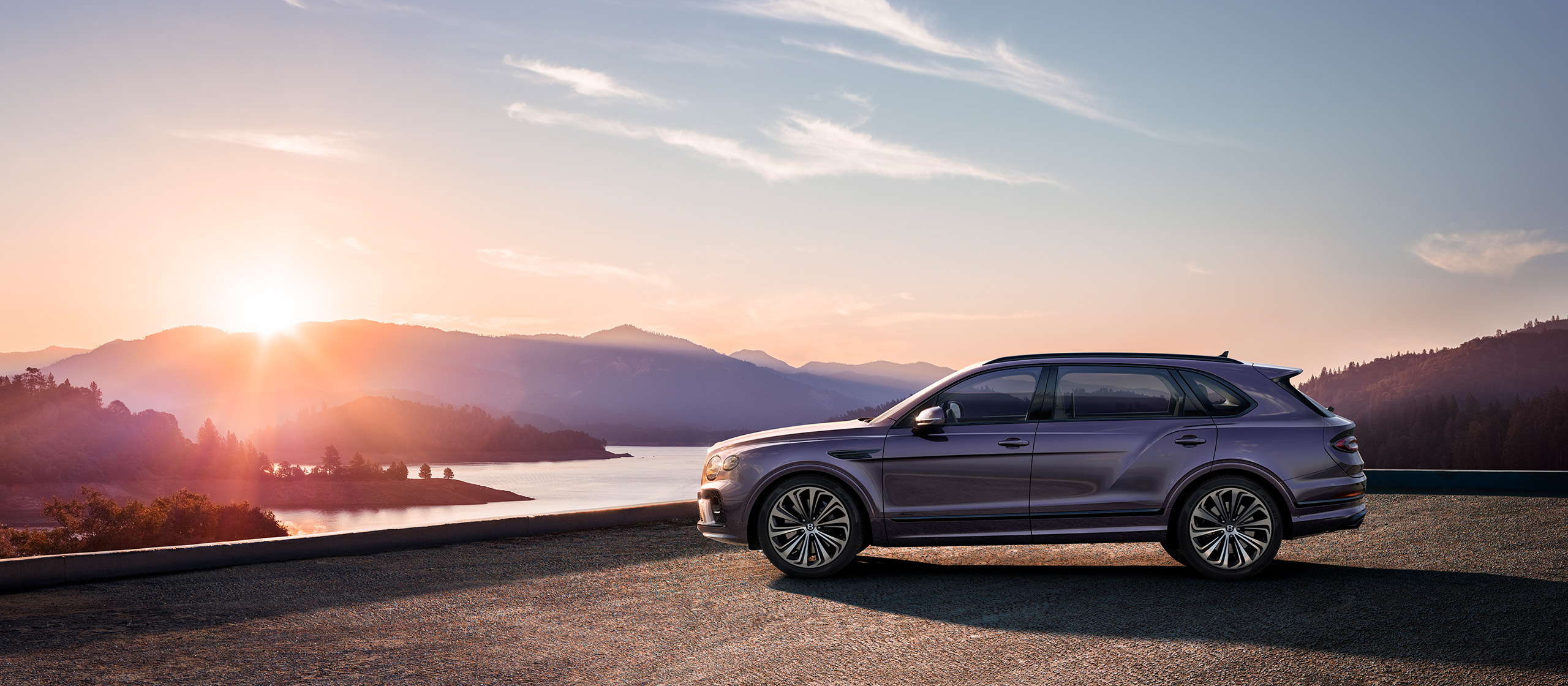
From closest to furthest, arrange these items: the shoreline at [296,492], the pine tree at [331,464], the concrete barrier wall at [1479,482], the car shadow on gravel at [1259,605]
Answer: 1. the car shadow on gravel at [1259,605]
2. the concrete barrier wall at [1479,482]
3. the shoreline at [296,492]
4. the pine tree at [331,464]

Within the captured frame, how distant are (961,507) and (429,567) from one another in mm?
4579

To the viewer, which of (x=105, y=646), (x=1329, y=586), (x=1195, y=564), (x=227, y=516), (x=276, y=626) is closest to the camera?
(x=105, y=646)

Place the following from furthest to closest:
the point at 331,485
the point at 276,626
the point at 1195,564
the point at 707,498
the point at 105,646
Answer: the point at 331,485
the point at 707,498
the point at 1195,564
the point at 276,626
the point at 105,646

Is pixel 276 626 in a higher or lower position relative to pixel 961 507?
lower

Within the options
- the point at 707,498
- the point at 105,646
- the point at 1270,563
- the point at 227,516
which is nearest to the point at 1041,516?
the point at 1270,563

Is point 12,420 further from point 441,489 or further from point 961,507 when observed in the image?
point 961,507

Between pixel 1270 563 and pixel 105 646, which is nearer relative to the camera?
pixel 105 646

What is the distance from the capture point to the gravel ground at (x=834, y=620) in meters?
5.22

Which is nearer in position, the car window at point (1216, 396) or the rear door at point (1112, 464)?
the rear door at point (1112, 464)

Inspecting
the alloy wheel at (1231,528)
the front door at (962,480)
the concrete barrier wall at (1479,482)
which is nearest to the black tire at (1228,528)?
the alloy wheel at (1231,528)

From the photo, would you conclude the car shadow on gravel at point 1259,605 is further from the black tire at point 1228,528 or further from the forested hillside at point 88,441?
the forested hillside at point 88,441

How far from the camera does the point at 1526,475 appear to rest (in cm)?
1428

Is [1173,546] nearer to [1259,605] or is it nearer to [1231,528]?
[1231,528]

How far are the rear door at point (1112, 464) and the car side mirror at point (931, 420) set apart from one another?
764 millimetres
